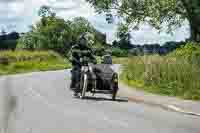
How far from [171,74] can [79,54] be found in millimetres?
4850

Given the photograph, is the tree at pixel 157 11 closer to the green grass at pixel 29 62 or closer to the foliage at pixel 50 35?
the green grass at pixel 29 62

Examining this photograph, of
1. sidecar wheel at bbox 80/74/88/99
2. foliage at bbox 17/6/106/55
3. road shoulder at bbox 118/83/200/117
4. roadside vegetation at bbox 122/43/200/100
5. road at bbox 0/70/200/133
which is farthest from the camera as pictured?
foliage at bbox 17/6/106/55

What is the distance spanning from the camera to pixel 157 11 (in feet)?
Answer: 150

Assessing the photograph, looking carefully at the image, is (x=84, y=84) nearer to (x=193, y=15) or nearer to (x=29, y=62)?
(x=193, y=15)

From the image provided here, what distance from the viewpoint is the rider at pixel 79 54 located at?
21.8m

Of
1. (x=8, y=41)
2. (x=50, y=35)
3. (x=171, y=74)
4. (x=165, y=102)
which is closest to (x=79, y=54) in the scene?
(x=165, y=102)

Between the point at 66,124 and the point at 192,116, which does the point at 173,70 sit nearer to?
the point at 192,116

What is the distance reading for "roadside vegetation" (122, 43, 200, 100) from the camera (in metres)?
22.7

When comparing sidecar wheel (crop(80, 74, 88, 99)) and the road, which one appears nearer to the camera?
the road

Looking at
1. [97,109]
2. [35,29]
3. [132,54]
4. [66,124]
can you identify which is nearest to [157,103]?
[97,109]

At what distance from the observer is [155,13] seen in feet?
151

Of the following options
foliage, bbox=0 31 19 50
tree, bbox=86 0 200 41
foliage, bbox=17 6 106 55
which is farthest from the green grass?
foliage, bbox=0 31 19 50

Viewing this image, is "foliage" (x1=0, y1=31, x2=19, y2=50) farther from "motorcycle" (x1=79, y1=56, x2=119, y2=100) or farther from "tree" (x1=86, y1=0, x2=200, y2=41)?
"motorcycle" (x1=79, y1=56, x2=119, y2=100)

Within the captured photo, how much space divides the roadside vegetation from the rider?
307 centimetres
